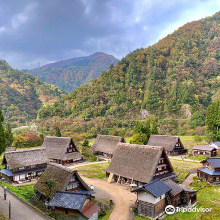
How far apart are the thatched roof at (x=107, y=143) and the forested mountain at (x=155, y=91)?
25257 millimetres

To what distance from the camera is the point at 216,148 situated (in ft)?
166

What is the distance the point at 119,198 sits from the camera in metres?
27.5

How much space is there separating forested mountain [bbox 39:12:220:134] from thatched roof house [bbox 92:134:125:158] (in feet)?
83.0

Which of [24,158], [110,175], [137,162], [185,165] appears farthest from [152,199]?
[185,165]

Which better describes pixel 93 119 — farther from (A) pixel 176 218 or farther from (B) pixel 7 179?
(A) pixel 176 218

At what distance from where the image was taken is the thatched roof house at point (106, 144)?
5072cm

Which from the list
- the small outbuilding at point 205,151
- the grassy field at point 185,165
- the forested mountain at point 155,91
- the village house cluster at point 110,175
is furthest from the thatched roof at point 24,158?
the forested mountain at point 155,91

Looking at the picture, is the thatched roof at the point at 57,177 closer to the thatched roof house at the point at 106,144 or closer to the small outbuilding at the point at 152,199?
the small outbuilding at the point at 152,199

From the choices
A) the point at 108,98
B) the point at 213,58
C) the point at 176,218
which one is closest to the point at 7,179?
the point at 176,218

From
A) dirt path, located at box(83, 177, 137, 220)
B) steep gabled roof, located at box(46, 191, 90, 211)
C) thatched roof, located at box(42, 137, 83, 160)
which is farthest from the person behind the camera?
thatched roof, located at box(42, 137, 83, 160)

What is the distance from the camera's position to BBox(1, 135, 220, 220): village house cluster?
21062 millimetres

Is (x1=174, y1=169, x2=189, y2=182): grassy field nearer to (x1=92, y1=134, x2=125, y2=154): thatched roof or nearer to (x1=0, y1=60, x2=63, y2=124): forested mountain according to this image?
(x1=92, y1=134, x2=125, y2=154): thatched roof

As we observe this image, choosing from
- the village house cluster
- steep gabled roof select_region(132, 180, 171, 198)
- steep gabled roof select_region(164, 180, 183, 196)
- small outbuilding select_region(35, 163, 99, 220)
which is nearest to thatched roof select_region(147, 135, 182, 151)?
the village house cluster

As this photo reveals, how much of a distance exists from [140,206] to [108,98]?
8630 centimetres
